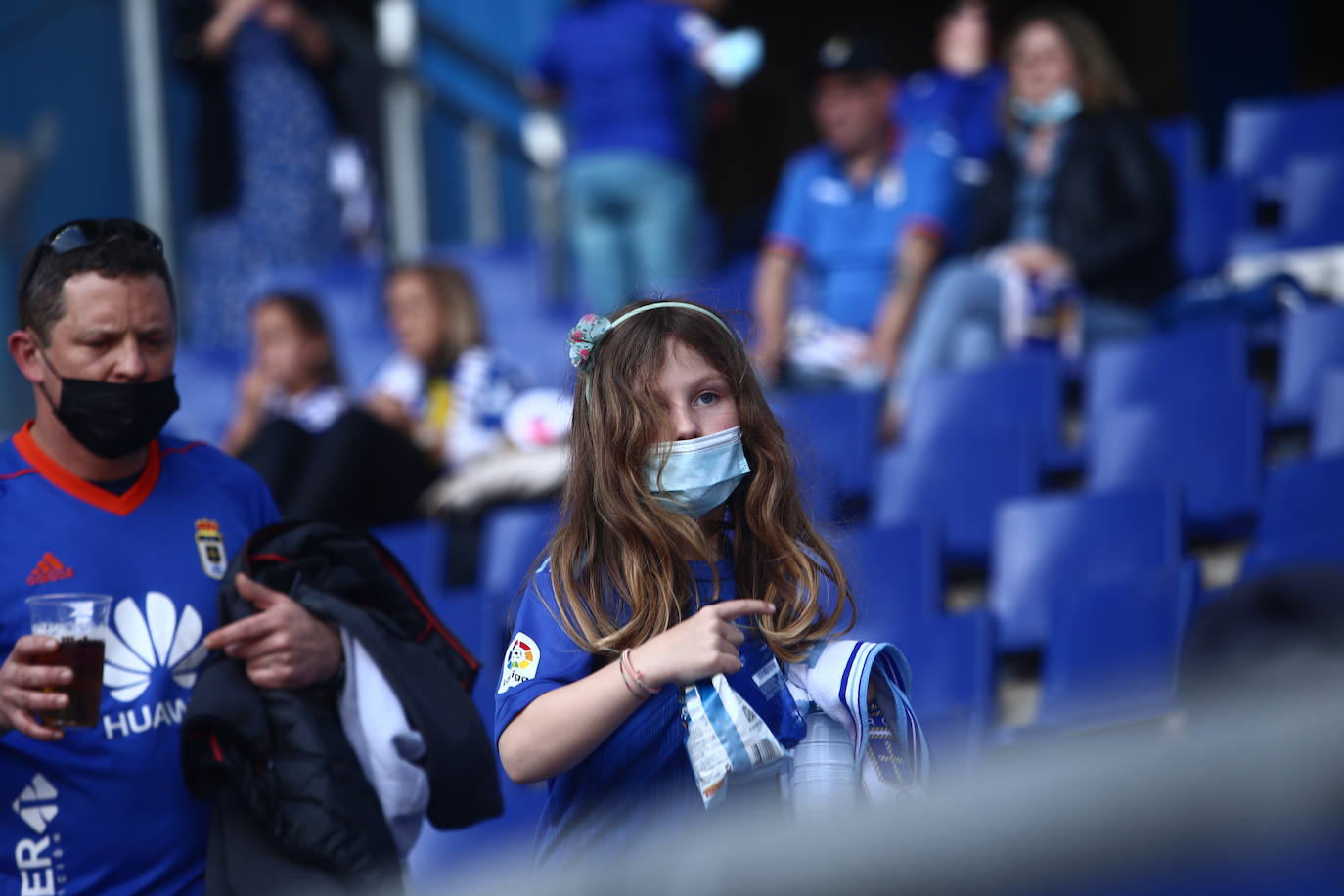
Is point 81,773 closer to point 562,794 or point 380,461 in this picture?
point 562,794

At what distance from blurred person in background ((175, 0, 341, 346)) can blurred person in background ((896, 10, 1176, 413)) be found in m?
3.00

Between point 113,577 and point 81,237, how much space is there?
1.30 feet

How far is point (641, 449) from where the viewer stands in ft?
4.83

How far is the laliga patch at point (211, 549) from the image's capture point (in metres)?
1.84

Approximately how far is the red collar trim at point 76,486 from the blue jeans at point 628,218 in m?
3.42

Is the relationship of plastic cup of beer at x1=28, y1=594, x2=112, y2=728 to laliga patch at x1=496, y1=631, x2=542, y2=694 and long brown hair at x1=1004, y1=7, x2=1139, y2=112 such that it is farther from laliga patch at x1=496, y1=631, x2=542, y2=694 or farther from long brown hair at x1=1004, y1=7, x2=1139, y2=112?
long brown hair at x1=1004, y1=7, x2=1139, y2=112

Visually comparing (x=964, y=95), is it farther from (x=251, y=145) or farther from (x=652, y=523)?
(x=652, y=523)

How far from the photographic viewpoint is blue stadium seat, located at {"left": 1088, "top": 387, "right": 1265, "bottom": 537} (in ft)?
11.8

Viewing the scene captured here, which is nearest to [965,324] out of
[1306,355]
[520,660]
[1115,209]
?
[1115,209]

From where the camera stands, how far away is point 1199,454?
3.67 meters

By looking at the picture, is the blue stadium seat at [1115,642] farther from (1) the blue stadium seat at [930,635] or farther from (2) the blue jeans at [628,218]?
(2) the blue jeans at [628,218]

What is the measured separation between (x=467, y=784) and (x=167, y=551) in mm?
446

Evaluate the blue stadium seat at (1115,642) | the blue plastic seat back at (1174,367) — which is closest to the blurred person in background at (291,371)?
the blue plastic seat back at (1174,367)

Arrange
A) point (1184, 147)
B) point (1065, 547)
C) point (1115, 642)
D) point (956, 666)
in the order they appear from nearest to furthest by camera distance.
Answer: point (1115, 642) < point (956, 666) < point (1065, 547) < point (1184, 147)
